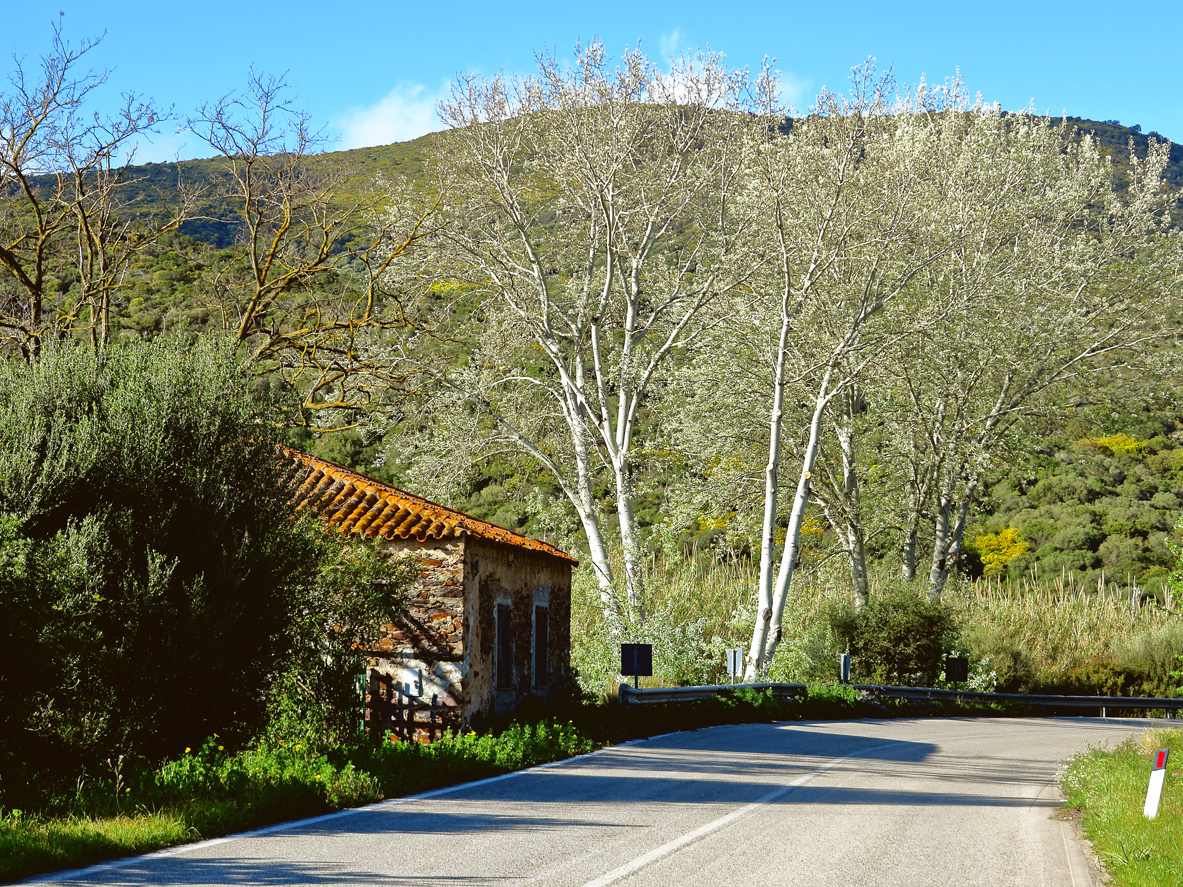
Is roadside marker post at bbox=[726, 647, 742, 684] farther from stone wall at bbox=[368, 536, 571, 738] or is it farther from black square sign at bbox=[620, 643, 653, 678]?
stone wall at bbox=[368, 536, 571, 738]

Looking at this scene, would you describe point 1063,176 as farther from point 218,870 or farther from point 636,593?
point 218,870

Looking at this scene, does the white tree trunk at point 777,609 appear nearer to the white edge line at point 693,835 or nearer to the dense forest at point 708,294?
the dense forest at point 708,294

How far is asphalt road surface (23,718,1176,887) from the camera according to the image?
6.90 metres

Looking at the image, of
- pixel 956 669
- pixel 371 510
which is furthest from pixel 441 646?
pixel 956 669

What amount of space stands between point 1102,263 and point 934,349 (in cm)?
650

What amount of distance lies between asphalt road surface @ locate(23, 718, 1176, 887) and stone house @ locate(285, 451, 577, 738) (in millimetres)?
2154

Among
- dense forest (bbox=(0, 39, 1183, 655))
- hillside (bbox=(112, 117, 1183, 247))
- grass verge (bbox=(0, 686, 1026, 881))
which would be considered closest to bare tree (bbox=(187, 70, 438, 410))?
dense forest (bbox=(0, 39, 1183, 655))

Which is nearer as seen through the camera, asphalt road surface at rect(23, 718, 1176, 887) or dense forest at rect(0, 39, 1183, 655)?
asphalt road surface at rect(23, 718, 1176, 887)

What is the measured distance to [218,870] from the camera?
6.71 meters

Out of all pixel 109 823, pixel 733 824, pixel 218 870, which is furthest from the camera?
pixel 733 824

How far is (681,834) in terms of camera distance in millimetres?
8547

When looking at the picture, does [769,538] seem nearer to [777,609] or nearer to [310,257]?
[777,609]

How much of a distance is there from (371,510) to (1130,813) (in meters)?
10.6

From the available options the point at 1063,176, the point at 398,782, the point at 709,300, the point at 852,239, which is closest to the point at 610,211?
the point at 709,300
